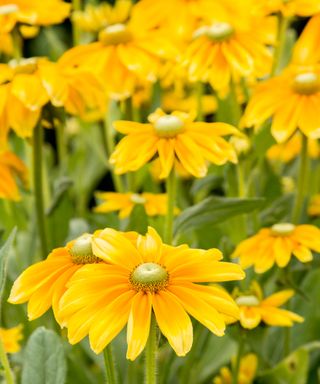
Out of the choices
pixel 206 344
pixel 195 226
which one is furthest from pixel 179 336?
pixel 206 344

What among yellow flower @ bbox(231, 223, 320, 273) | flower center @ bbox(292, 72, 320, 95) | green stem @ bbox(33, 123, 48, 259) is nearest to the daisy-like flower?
flower center @ bbox(292, 72, 320, 95)

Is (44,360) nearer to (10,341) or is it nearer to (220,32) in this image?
(10,341)

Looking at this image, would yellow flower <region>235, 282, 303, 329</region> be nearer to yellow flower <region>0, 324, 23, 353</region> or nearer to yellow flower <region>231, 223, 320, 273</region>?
yellow flower <region>231, 223, 320, 273</region>

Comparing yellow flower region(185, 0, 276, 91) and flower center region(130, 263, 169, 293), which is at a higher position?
flower center region(130, 263, 169, 293)

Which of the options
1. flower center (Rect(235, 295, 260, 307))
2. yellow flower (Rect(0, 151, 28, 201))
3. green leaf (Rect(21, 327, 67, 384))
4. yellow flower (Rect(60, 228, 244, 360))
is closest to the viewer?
yellow flower (Rect(60, 228, 244, 360))

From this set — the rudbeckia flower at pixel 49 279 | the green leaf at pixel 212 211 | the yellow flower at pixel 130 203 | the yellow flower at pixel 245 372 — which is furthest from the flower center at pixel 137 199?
the rudbeckia flower at pixel 49 279

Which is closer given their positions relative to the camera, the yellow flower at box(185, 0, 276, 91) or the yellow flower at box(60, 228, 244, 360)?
the yellow flower at box(60, 228, 244, 360)

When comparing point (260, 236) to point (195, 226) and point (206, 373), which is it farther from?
point (206, 373)

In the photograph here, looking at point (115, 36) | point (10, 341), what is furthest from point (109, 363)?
point (115, 36)
